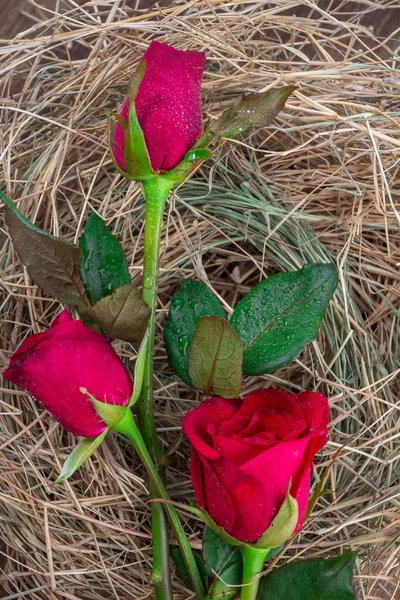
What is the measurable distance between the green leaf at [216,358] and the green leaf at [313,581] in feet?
0.41

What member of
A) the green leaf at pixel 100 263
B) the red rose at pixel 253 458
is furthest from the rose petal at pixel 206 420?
the green leaf at pixel 100 263

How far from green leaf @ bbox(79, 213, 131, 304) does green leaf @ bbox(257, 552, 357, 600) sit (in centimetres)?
22

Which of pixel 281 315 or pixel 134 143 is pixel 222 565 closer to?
pixel 281 315

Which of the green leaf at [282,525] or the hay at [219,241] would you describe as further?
the hay at [219,241]

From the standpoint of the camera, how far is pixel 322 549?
53cm

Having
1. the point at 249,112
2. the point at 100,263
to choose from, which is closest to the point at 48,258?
the point at 100,263

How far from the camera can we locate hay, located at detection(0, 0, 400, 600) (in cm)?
54

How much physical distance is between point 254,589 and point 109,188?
13.0 inches

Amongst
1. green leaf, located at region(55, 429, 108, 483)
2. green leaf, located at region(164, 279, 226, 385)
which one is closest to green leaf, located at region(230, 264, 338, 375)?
green leaf, located at region(164, 279, 226, 385)

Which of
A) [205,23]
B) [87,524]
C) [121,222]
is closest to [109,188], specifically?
[121,222]

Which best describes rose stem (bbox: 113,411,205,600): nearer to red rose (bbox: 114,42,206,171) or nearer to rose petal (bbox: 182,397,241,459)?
rose petal (bbox: 182,397,241,459)

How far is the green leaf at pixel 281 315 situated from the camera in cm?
48

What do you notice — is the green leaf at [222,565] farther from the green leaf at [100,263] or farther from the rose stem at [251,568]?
the green leaf at [100,263]

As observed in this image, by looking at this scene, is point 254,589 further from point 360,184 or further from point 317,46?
point 317,46
